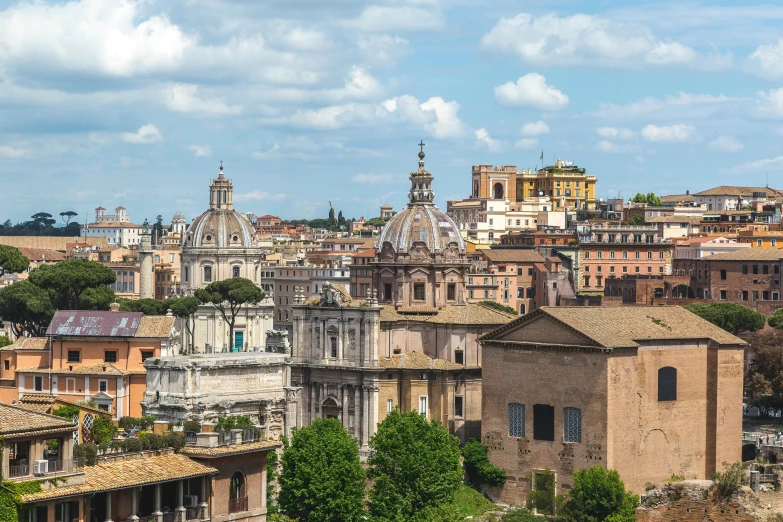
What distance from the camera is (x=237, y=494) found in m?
45.2

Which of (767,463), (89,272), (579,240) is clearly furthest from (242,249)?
(767,463)

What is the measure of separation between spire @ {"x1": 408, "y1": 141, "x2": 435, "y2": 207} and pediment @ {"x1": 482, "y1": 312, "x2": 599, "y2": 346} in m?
14.2

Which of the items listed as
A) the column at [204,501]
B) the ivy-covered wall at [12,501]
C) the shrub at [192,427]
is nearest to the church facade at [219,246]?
the shrub at [192,427]

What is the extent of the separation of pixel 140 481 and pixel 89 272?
51.3m

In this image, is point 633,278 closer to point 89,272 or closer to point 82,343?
point 89,272

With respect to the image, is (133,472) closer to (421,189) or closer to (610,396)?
(610,396)

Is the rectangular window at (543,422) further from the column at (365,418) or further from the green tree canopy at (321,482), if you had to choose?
the green tree canopy at (321,482)

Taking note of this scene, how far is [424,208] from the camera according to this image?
77375 mm

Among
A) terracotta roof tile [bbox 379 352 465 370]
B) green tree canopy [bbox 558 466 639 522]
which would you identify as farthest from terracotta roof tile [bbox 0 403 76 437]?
terracotta roof tile [bbox 379 352 465 370]

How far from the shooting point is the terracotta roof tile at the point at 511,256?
370 feet

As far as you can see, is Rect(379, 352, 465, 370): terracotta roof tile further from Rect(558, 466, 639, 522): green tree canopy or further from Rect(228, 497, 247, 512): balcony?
Rect(228, 497, 247, 512): balcony

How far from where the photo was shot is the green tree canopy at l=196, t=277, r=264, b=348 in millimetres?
108375

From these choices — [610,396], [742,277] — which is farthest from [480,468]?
[742,277]

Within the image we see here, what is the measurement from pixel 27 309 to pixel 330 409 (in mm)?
25603
